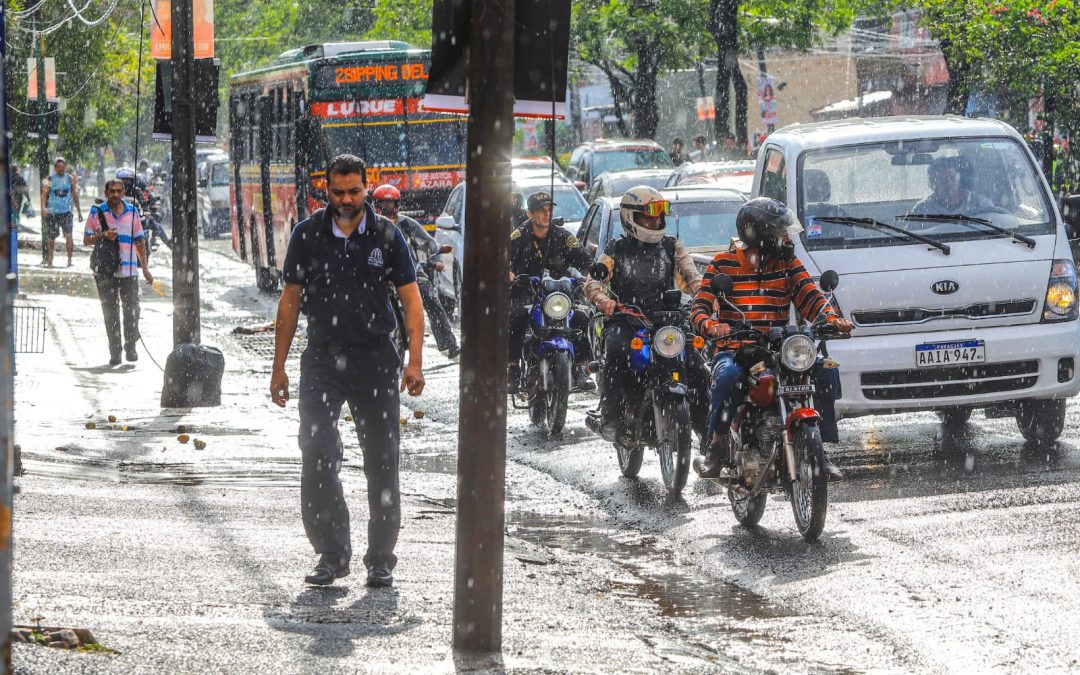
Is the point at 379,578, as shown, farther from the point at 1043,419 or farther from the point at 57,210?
the point at 57,210

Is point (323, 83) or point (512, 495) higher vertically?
point (323, 83)

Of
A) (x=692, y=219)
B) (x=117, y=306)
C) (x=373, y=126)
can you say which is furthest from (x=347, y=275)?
(x=373, y=126)

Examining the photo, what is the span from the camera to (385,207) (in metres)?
15.6

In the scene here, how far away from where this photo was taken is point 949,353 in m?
10.2

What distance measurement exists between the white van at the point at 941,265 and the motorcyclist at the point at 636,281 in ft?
2.81

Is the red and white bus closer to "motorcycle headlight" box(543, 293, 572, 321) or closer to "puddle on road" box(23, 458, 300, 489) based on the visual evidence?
"motorcycle headlight" box(543, 293, 572, 321)

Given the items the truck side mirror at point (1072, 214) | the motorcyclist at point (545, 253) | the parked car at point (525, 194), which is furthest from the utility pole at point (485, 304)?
the parked car at point (525, 194)

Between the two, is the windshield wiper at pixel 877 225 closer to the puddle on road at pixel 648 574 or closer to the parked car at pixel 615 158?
the puddle on road at pixel 648 574

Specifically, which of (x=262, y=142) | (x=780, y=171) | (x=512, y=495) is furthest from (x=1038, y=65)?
(x=512, y=495)

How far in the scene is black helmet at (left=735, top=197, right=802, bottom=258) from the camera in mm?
8664

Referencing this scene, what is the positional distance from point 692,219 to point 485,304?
10258mm

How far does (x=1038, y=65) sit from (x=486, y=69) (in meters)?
21.6

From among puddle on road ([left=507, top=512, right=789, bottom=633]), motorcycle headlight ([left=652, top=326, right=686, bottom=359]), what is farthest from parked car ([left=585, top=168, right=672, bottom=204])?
puddle on road ([left=507, top=512, right=789, bottom=633])

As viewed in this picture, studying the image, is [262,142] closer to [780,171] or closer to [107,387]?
[107,387]
